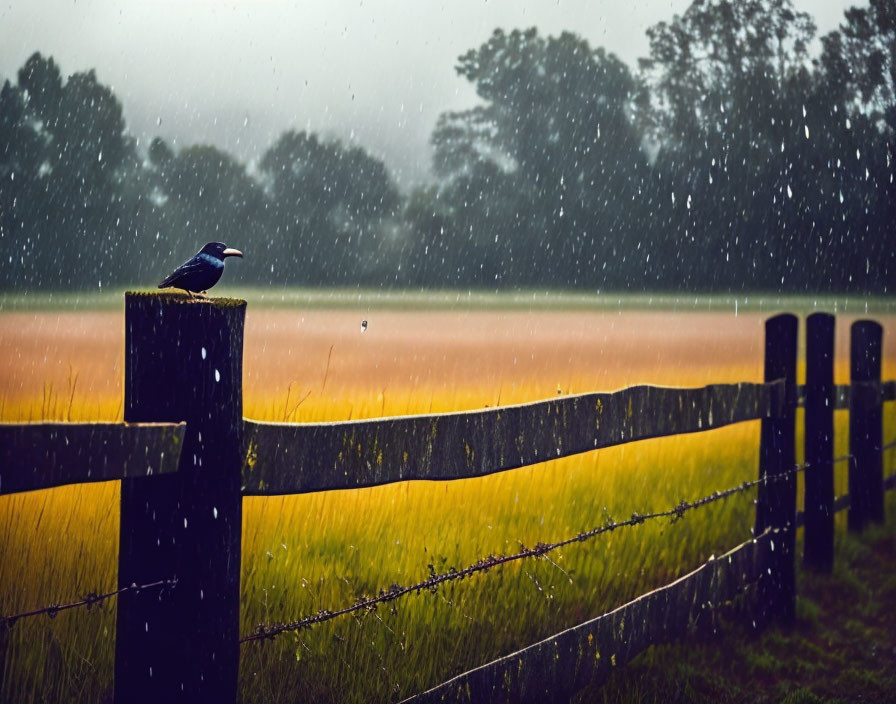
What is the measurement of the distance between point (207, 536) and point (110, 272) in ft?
87.3

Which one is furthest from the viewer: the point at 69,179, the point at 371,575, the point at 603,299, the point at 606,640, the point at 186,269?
the point at 603,299

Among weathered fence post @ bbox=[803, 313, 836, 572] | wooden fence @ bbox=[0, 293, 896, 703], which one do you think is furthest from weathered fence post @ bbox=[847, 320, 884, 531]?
wooden fence @ bbox=[0, 293, 896, 703]

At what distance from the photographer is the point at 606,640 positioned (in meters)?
4.12

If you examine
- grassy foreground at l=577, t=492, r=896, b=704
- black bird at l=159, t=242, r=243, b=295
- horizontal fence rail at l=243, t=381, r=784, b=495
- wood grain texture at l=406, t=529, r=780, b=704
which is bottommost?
grassy foreground at l=577, t=492, r=896, b=704

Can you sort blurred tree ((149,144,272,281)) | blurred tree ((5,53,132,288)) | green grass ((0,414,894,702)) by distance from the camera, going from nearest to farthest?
green grass ((0,414,894,702)) → blurred tree ((5,53,132,288)) → blurred tree ((149,144,272,281))

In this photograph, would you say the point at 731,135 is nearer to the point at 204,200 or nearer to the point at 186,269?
the point at 204,200

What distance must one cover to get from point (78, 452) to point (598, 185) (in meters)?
31.6

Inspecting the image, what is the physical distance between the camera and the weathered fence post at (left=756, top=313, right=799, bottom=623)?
18.2ft

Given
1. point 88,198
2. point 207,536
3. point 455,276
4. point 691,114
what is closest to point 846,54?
point 691,114

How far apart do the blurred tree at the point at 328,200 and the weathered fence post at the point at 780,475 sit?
83.6ft

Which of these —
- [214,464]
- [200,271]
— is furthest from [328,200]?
[214,464]

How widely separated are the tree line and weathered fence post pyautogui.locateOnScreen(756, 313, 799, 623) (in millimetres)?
22634

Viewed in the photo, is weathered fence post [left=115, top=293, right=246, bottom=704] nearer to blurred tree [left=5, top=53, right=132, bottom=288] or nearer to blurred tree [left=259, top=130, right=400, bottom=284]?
blurred tree [left=5, top=53, right=132, bottom=288]

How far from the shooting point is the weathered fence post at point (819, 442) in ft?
20.5
